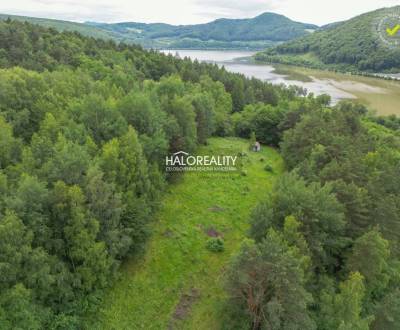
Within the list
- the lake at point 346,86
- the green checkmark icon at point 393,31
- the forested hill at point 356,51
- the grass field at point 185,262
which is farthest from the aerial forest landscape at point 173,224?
the green checkmark icon at point 393,31

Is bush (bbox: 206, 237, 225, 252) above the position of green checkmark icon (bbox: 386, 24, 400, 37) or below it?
below

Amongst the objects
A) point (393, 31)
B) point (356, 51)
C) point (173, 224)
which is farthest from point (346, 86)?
point (173, 224)

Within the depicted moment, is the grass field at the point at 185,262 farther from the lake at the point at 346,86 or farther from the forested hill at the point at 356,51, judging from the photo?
Answer: the forested hill at the point at 356,51

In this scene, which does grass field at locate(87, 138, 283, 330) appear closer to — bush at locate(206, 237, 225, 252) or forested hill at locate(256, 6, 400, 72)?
bush at locate(206, 237, 225, 252)

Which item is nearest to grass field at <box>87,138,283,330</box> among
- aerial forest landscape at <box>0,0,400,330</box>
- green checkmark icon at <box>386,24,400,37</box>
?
aerial forest landscape at <box>0,0,400,330</box>

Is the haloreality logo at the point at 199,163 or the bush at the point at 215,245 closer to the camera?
the bush at the point at 215,245

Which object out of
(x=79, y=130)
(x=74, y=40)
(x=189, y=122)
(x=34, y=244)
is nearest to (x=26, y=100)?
(x=79, y=130)

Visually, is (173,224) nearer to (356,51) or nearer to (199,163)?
(199,163)
